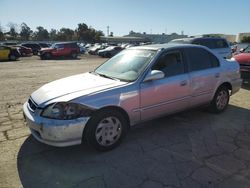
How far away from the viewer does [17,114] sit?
558 centimetres

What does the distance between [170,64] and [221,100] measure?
1814mm

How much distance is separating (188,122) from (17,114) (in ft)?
12.2

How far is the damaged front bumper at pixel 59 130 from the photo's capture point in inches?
132

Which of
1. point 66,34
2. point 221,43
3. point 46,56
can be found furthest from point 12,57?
point 66,34

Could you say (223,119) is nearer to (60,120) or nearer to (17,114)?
(60,120)

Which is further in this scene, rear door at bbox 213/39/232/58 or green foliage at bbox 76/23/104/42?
green foliage at bbox 76/23/104/42

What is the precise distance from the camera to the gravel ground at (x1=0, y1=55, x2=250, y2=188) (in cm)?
310

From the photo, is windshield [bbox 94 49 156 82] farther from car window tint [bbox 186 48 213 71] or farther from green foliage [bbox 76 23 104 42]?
green foliage [bbox 76 23 104 42]

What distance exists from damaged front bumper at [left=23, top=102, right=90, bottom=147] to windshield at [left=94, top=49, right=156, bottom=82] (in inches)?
44.6

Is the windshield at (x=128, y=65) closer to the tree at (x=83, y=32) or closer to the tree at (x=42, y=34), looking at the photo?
the tree at (x=83, y=32)

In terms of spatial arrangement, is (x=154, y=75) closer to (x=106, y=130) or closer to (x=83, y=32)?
(x=106, y=130)

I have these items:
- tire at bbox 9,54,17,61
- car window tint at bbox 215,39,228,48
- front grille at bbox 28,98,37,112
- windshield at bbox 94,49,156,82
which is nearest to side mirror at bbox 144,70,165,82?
windshield at bbox 94,49,156,82

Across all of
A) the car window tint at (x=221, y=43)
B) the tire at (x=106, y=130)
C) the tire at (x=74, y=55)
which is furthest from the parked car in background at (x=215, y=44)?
the tire at (x=74, y=55)

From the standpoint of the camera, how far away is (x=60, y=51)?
2719 centimetres
